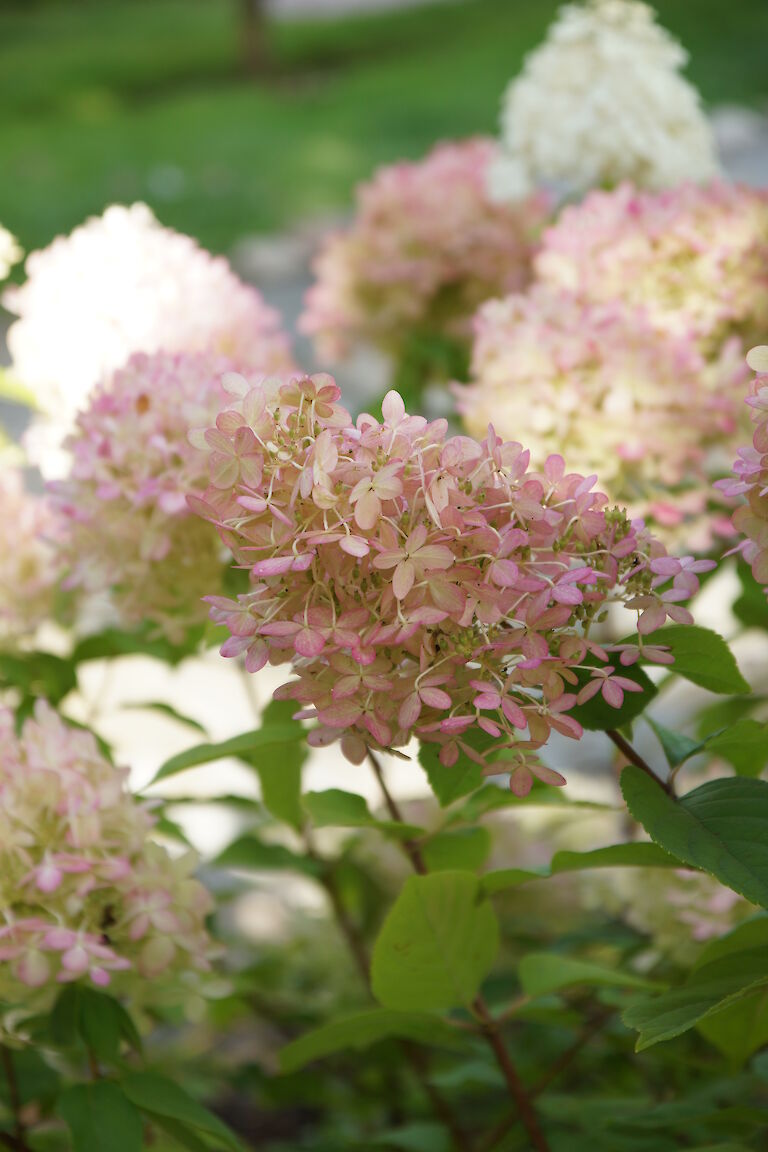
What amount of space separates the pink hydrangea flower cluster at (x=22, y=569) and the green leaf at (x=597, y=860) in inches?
22.1

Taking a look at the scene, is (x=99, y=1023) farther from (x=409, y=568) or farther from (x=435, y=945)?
(x=409, y=568)

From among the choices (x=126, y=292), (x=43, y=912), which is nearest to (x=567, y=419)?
(x=126, y=292)

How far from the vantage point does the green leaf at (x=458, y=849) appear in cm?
88

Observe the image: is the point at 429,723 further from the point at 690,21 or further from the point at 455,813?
the point at 690,21

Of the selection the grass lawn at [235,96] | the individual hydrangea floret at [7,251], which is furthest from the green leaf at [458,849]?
the grass lawn at [235,96]

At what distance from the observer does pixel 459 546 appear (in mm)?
562

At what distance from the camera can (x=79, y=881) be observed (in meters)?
0.72

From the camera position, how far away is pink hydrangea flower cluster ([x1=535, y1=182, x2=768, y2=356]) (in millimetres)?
1040

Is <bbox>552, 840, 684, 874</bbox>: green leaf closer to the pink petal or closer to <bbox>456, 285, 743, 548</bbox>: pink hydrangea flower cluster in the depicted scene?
the pink petal

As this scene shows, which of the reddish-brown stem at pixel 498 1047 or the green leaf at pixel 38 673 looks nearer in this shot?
the reddish-brown stem at pixel 498 1047

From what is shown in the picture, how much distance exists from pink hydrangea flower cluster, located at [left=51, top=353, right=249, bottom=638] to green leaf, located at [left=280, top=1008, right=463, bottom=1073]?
307 mm

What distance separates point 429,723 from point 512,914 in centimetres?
86

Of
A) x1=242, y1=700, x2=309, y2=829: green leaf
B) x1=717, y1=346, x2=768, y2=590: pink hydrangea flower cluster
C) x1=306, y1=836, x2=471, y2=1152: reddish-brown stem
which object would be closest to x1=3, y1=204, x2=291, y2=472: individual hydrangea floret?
x1=242, y1=700, x2=309, y2=829: green leaf

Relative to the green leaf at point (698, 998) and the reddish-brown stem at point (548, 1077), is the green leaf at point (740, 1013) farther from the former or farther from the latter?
the reddish-brown stem at point (548, 1077)
